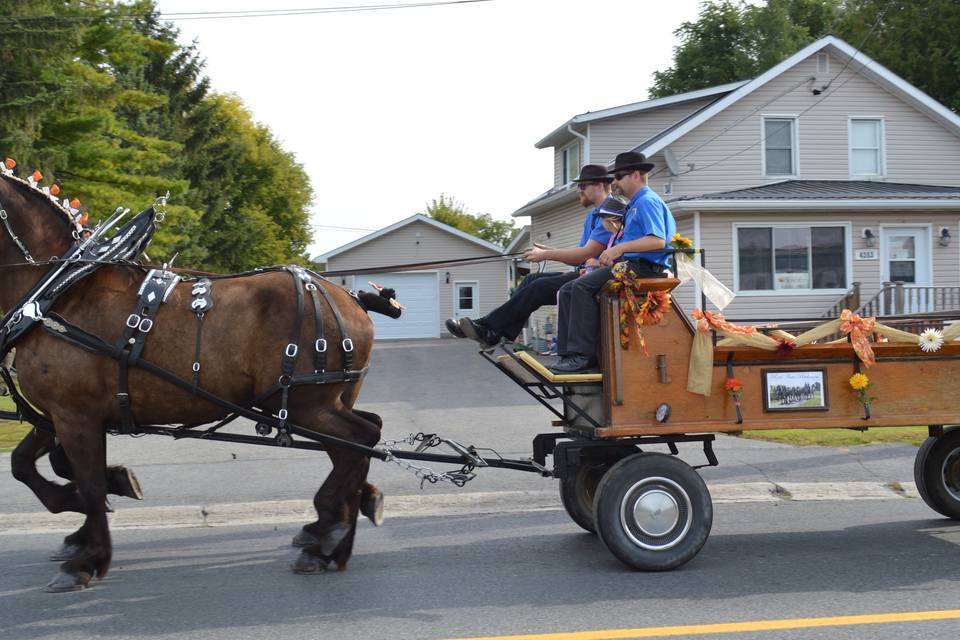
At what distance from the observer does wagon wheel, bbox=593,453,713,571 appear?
577 centimetres

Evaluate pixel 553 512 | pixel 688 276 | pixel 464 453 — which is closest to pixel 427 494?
pixel 553 512

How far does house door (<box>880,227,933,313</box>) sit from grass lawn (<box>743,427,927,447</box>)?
11798mm

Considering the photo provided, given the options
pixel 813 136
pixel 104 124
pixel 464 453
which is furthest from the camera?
pixel 813 136

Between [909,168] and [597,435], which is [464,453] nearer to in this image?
Result: [597,435]

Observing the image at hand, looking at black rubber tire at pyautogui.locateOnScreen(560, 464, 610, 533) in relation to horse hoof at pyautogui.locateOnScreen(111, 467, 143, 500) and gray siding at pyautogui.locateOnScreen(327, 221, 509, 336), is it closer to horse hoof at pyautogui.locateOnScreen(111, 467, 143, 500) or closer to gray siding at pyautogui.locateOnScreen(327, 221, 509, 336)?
horse hoof at pyautogui.locateOnScreen(111, 467, 143, 500)

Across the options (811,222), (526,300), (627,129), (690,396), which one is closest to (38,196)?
(526,300)

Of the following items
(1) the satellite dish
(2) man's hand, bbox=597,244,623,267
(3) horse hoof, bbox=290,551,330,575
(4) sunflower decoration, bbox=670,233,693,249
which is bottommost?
(3) horse hoof, bbox=290,551,330,575

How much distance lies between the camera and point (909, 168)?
22.8 metres

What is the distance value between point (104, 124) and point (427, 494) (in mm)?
13832

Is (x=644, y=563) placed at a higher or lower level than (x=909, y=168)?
lower

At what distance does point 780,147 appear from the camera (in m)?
22.5

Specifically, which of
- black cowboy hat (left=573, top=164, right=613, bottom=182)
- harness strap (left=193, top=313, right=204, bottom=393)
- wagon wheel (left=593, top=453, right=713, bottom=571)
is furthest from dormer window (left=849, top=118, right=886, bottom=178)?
harness strap (left=193, top=313, right=204, bottom=393)

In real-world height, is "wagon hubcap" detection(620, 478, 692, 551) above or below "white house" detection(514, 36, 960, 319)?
below

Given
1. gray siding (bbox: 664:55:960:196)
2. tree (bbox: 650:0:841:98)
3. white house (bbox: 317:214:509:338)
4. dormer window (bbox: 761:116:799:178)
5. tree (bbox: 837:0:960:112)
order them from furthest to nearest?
tree (bbox: 650:0:841:98), tree (bbox: 837:0:960:112), white house (bbox: 317:214:509:338), dormer window (bbox: 761:116:799:178), gray siding (bbox: 664:55:960:196)
